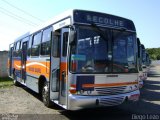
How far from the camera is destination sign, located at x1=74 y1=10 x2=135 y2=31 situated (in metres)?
8.34

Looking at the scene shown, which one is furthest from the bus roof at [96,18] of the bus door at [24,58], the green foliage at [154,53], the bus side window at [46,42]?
the green foliage at [154,53]

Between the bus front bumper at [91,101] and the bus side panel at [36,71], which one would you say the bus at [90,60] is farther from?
the bus side panel at [36,71]

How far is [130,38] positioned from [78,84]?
8.53 feet

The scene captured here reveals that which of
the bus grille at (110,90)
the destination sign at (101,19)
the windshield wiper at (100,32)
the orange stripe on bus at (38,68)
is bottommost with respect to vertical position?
the bus grille at (110,90)

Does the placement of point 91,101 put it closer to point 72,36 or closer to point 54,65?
point 72,36

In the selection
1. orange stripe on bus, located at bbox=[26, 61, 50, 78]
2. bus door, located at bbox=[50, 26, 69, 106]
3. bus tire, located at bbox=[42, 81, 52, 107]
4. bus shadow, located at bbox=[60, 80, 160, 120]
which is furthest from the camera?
orange stripe on bus, located at bbox=[26, 61, 50, 78]

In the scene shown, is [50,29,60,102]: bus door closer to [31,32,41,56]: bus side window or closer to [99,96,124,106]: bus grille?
[99,96,124,106]: bus grille

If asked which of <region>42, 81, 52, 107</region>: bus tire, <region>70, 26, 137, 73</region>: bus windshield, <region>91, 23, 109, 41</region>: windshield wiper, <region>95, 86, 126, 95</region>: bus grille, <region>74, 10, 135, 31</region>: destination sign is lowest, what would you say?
<region>42, 81, 52, 107</region>: bus tire

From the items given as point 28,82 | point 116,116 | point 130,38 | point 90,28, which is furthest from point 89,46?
point 28,82

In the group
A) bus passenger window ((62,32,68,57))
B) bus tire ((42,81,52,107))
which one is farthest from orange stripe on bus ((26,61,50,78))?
bus passenger window ((62,32,68,57))

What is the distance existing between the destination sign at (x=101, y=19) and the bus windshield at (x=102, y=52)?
0.70 ft

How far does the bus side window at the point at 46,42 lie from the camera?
413 inches

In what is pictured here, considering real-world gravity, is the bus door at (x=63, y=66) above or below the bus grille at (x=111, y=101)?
above

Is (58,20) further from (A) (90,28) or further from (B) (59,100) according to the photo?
(B) (59,100)
